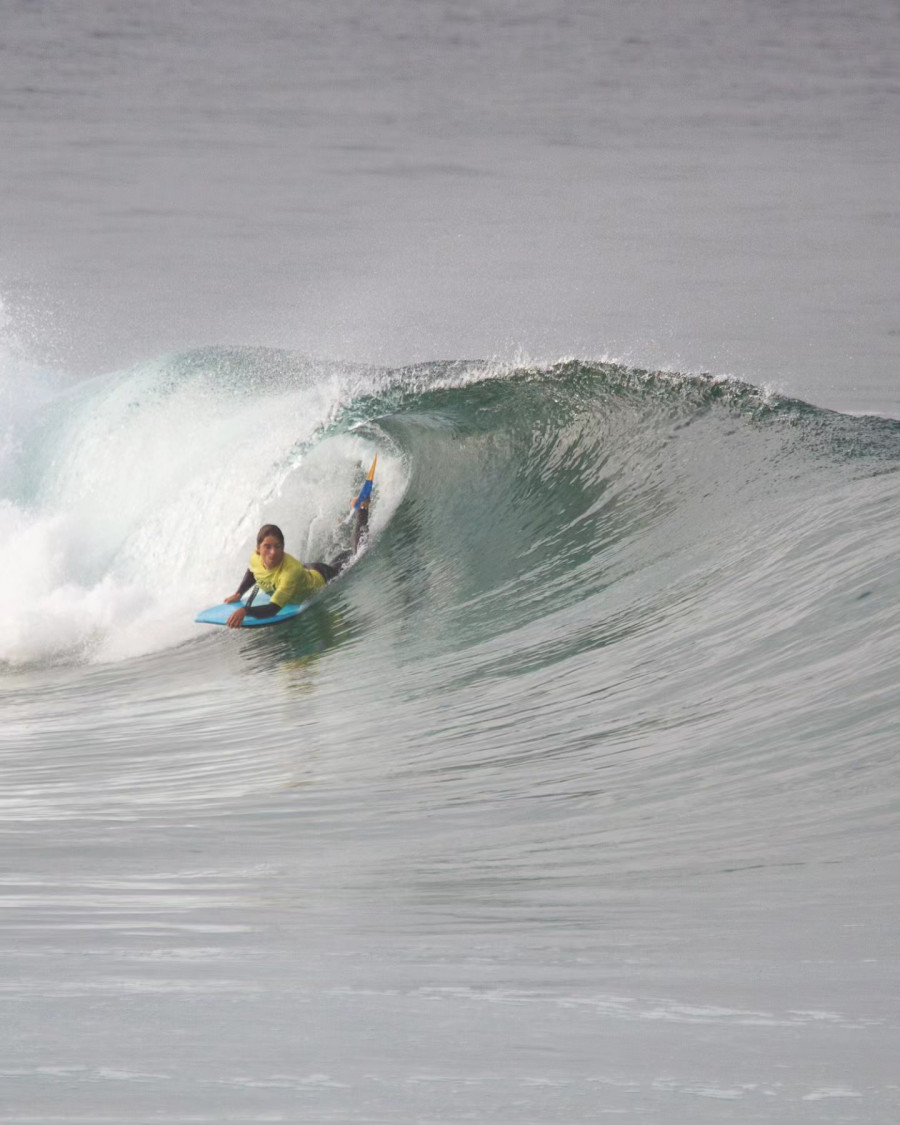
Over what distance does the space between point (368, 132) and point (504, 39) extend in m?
32.9

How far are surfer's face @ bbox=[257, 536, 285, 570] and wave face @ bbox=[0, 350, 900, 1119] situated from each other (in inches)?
16.5

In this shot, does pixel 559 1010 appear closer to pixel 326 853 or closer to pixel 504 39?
pixel 326 853

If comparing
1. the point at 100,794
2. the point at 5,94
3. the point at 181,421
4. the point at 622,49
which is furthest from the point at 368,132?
the point at 100,794

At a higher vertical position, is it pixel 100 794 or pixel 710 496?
pixel 710 496

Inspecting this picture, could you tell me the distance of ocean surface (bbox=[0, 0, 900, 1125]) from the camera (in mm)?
3168

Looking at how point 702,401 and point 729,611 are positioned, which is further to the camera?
point 702,401

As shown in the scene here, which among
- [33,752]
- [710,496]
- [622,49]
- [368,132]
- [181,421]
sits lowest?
[33,752]

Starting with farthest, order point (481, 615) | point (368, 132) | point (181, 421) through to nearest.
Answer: point (368, 132) < point (181, 421) < point (481, 615)

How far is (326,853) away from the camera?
4730mm

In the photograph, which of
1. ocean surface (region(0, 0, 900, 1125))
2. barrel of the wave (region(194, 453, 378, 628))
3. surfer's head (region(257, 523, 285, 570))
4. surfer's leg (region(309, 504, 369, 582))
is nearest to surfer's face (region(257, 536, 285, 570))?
surfer's head (region(257, 523, 285, 570))

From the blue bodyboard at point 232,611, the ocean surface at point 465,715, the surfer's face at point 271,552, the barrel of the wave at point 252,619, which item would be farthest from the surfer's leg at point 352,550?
the surfer's face at point 271,552

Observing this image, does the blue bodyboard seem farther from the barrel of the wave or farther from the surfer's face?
the surfer's face

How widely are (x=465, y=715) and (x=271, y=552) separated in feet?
A: 8.88

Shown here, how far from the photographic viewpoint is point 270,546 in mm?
8969
